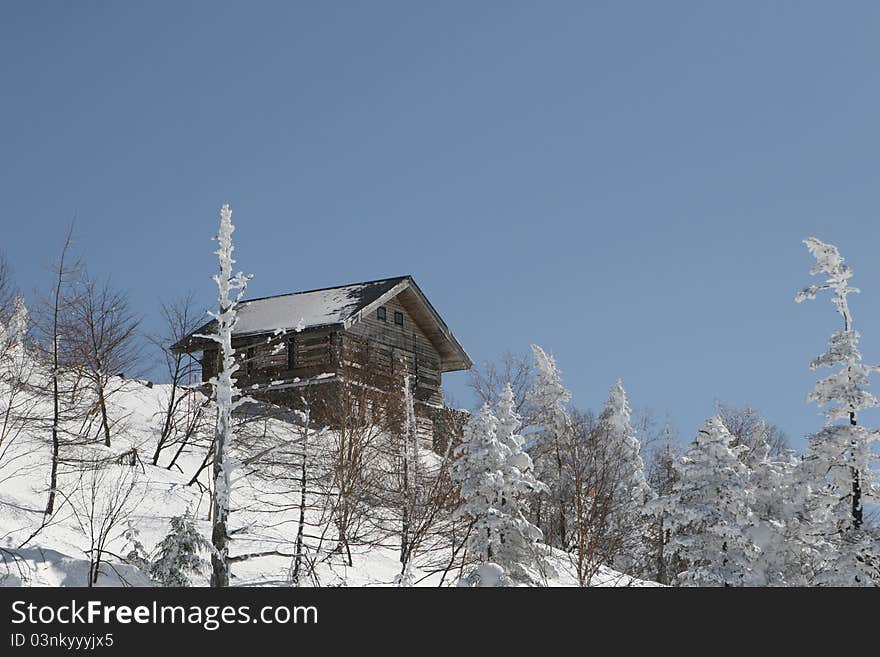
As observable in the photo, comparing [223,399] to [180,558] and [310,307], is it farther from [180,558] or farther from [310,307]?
[310,307]

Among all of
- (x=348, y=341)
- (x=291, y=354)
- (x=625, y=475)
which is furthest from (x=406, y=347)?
(x=625, y=475)

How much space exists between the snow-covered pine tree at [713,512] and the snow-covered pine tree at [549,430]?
12.9 metres

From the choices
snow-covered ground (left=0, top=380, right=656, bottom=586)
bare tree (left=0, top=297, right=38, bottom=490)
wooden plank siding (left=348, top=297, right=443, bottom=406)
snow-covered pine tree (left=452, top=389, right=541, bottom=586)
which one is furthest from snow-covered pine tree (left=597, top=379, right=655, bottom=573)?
bare tree (left=0, top=297, right=38, bottom=490)

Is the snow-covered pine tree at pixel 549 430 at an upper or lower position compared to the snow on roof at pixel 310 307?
lower

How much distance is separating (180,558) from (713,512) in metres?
15.8

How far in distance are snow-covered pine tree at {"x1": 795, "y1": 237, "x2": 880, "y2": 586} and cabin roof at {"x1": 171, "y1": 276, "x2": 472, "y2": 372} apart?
69.9 ft

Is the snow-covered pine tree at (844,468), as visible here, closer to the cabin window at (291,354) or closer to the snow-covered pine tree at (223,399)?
the snow-covered pine tree at (223,399)

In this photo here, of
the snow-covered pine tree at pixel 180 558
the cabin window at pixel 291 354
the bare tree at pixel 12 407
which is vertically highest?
the cabin window at pixel 291 354

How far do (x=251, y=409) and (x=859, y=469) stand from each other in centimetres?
2460

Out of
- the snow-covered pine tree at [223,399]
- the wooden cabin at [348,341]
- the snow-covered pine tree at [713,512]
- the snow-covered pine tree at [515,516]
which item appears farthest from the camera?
the wooden cabin at [348,341]

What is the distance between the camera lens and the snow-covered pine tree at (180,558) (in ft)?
62.6

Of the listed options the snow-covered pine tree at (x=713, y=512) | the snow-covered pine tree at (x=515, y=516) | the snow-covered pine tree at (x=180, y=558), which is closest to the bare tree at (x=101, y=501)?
the snow-covered pine tree at (x=180, y=558)

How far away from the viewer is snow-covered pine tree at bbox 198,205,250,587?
18.4 m

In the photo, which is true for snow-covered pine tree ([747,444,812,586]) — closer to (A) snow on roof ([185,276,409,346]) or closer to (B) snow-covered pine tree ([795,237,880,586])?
(B) snow-covered pine tree ([795,237,880,586])
